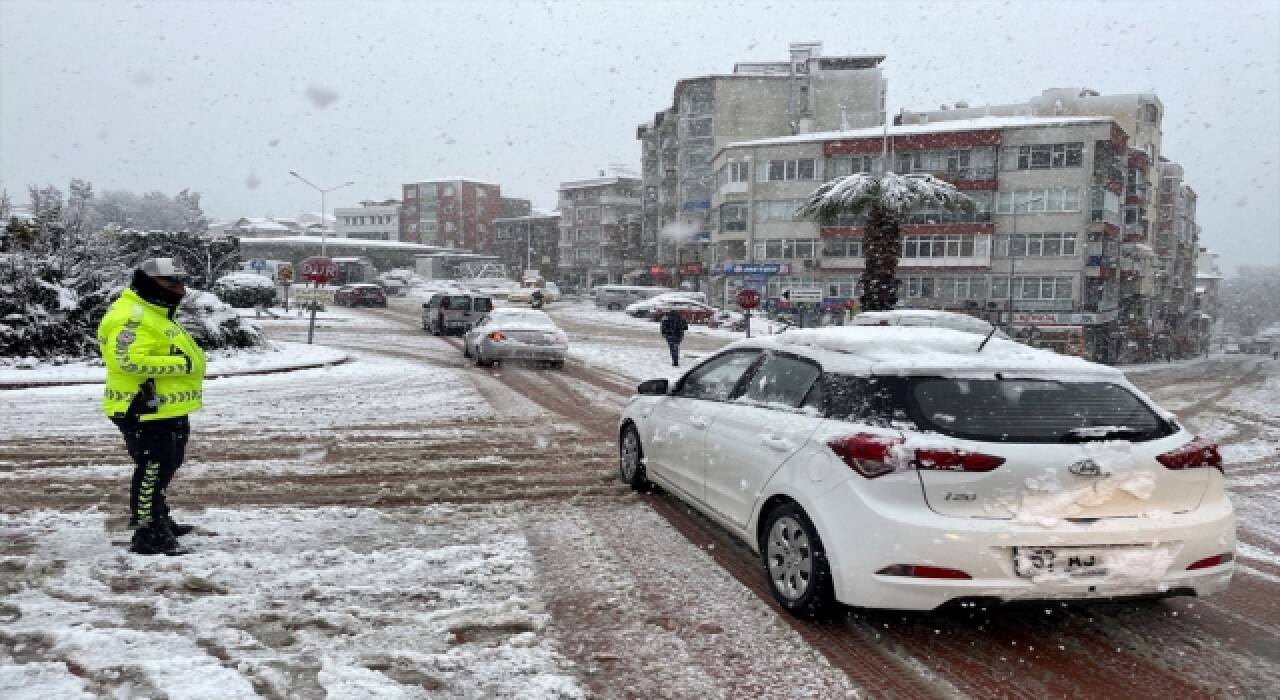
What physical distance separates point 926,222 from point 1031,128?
800 cm

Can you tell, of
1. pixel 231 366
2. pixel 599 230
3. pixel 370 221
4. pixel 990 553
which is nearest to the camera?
pixel 990 553

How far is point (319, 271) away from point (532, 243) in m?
86.8

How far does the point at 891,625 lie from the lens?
406cm

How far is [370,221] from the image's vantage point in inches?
5089

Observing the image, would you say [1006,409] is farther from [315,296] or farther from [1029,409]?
[315,296]

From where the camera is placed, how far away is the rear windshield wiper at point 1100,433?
3.69 metres

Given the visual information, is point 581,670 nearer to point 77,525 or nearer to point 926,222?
point 77,525

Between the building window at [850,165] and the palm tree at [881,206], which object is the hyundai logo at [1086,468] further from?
the building window at [850,165]

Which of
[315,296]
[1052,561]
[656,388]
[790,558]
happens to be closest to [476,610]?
[790,558]

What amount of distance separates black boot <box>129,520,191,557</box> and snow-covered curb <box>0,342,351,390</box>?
31.1 feet

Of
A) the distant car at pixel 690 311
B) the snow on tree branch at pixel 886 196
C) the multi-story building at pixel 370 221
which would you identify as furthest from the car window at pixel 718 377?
the multi-story building at pixel 370 221

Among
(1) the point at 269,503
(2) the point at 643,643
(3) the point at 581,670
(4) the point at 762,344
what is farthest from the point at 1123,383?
(1) the point at 269,503

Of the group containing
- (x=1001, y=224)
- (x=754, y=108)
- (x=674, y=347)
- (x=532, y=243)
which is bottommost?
(x=674, y=347)

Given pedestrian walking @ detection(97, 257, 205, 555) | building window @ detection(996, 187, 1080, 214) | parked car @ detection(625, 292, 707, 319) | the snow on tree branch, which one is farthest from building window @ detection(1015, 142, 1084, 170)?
pedestrian walking @ detection(97, 257, 205, 555)
